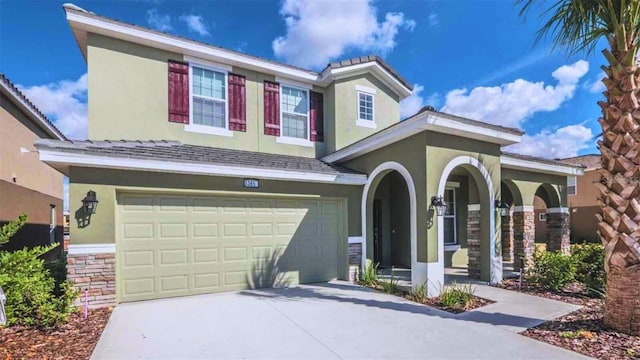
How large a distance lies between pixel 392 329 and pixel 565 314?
344 centimetres

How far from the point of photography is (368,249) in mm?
9734

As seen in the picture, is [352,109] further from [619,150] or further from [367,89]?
[619,150]

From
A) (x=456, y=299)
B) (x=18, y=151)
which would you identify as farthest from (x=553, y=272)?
(x=18, y=151)

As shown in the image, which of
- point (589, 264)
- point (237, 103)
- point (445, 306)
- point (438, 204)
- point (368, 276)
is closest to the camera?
point (445, 306)

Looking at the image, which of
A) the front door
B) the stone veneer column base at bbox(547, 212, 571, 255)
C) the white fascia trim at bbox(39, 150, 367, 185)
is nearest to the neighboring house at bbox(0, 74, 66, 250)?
the white fascia trim at bbox(39, 150, 367, 185)

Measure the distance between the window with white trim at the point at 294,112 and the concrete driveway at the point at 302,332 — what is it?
541cm

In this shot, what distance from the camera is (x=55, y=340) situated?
508 cm

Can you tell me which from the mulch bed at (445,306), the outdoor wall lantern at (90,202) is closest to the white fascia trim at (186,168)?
the outdoor wall lantern at (90,202)

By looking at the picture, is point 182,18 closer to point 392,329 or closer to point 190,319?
point 190,319

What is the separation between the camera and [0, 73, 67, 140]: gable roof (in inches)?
348

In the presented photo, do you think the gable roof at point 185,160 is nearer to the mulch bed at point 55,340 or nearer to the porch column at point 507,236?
the mulch bed at point 55,340

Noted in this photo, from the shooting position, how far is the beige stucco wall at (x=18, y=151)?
9266mm

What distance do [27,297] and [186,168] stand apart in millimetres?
3449

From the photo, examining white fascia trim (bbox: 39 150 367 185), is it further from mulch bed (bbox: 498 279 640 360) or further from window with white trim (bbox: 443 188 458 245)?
mulch bed (bbox: 498 279 640 360)
